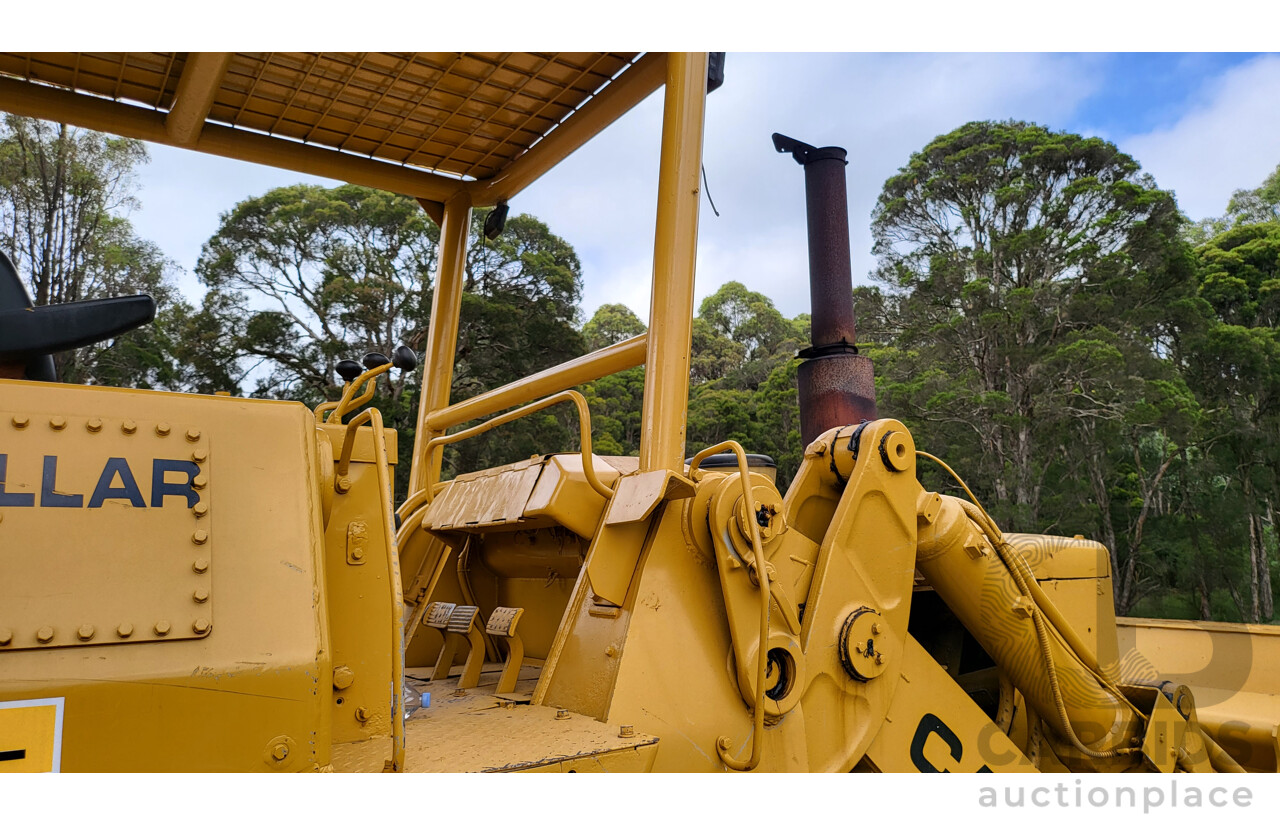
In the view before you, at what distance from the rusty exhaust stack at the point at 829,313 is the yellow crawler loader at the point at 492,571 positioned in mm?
2404

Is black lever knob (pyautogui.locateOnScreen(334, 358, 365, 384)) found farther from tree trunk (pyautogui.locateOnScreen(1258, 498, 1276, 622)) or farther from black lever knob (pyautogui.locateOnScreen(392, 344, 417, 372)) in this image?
tree trunk (pyautogui.locateOnScreen(1258, 498, 1276, 622))

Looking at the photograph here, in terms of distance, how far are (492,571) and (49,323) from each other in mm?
2399

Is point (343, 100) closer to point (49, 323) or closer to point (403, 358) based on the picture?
point (403, 358)

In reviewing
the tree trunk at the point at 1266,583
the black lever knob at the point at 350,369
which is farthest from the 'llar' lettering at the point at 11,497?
the tree trunk at the point at 1266,583

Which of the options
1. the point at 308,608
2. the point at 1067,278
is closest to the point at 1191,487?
the point at 1067,278

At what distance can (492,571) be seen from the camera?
4398 millimetres

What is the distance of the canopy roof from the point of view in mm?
4098

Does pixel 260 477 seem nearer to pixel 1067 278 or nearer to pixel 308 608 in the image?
pixel 308 608

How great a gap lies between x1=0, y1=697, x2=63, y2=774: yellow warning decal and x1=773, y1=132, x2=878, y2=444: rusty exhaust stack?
18.0 ft

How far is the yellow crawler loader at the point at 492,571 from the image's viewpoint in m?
1.99

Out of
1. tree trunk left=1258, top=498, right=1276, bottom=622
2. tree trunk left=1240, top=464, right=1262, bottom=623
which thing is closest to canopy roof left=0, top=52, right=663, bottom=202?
tree trunk left=1240, top=464, right=1262, bottom=623

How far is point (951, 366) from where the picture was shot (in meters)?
21.8

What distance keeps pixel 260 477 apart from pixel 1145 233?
2277 cm

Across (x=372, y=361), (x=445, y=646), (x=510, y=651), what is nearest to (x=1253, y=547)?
(x=445, y=646)
